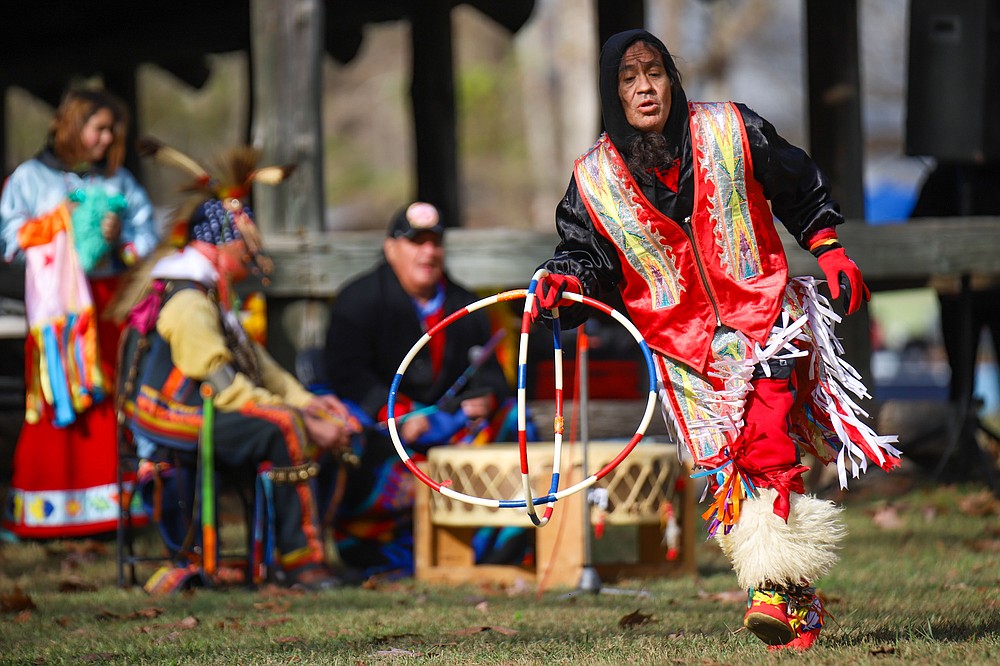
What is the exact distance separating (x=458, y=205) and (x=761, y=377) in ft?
24.9

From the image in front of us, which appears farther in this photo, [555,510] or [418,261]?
[418,261]

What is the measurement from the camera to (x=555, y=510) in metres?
6.23

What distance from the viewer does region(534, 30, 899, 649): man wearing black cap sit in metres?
4.29

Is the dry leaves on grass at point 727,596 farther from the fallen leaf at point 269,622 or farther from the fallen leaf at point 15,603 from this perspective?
the fallen leaf at point 15,603

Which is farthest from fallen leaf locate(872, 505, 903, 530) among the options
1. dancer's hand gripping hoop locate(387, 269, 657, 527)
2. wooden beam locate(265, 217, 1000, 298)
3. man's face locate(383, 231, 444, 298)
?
dancer's hand gripping hoop locate(387, 269, 657, 527)

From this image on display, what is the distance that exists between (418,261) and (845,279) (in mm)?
3133

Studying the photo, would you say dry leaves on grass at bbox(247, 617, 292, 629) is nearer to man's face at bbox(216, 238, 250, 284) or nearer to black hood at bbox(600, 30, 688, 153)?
man's face at bbox(216, 238, 250, 284)

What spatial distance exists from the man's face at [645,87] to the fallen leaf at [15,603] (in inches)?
124

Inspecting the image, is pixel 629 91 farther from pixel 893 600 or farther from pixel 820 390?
pixel 893 600

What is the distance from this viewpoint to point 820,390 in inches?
176

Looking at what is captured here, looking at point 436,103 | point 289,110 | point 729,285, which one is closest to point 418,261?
point 289,110

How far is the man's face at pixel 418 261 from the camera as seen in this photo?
7023 millimetres

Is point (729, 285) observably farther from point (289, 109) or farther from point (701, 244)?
point (289, 109)

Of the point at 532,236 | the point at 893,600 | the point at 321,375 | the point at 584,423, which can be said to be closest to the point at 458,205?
the point at 532,236
